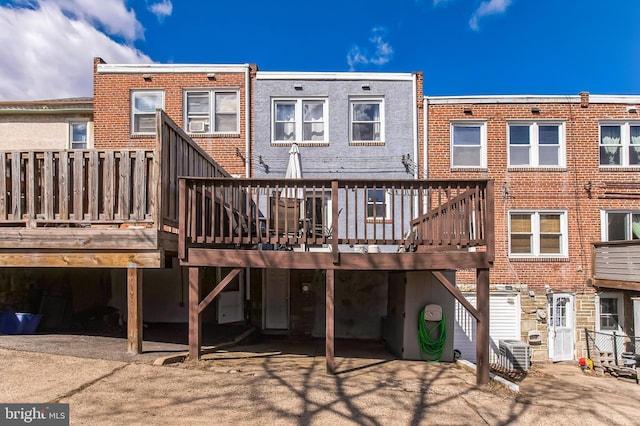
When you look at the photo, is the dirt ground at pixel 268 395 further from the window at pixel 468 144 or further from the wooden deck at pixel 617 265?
the window at pixel 468 144

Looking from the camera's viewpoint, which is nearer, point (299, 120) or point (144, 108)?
point (144, 108)

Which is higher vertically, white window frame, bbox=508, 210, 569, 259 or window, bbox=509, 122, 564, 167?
window, bbox=509, 122, 564, 167

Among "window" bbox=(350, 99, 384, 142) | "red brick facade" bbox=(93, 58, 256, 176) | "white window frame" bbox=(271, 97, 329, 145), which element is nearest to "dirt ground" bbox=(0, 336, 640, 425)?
"red brick facade" bbox=(93, 58, 256, 176)

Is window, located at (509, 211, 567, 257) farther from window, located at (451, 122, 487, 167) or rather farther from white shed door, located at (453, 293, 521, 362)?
window, located at (451, 122, 487, 167)

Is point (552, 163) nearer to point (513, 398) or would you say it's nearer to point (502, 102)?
point (502, 102)

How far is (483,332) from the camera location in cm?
566

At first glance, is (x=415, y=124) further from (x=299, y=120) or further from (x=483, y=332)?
(x=483, y=332)

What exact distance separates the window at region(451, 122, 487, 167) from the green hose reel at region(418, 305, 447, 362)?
5786mm

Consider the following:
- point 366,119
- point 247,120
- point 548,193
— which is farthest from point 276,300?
point 548,193

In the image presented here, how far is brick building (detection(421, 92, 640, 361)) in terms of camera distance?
11391 millimetres

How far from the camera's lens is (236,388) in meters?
4.56

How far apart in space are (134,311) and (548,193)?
36.5 feet

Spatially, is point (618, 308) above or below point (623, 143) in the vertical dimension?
below

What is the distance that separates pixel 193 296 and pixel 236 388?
5.34 ft
